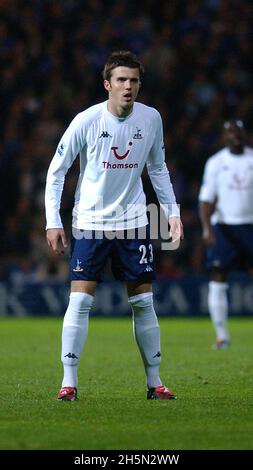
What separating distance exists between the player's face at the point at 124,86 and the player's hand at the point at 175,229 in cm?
78

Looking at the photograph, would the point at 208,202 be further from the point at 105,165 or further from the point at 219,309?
the point at 105,165

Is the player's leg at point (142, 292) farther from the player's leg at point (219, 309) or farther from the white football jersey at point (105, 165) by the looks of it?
the player's leg at point (219, 309)

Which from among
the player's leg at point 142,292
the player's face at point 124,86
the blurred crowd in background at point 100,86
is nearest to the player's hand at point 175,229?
the player's leg at point 142,292

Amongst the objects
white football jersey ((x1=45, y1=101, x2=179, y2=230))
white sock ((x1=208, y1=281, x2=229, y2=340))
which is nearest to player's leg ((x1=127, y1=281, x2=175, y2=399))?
white football jersey ((x1=45, y1=101, x2=179, y2=230))

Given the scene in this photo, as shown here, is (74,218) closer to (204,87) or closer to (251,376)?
(251,376)

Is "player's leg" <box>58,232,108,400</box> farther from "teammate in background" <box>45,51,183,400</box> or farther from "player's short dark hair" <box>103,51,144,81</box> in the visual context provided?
"player's short dark hair" <box>103,51,144,81</box>

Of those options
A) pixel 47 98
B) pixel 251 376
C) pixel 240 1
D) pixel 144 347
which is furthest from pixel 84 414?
pixel 240 1

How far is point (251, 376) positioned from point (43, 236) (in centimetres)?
941

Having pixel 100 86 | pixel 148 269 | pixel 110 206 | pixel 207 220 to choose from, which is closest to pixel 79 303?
pixel 148 269

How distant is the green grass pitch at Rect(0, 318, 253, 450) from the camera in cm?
539

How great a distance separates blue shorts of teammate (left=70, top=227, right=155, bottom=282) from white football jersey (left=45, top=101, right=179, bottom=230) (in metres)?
0.08

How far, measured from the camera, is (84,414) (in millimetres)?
6293

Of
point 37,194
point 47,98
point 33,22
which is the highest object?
point 33,22
